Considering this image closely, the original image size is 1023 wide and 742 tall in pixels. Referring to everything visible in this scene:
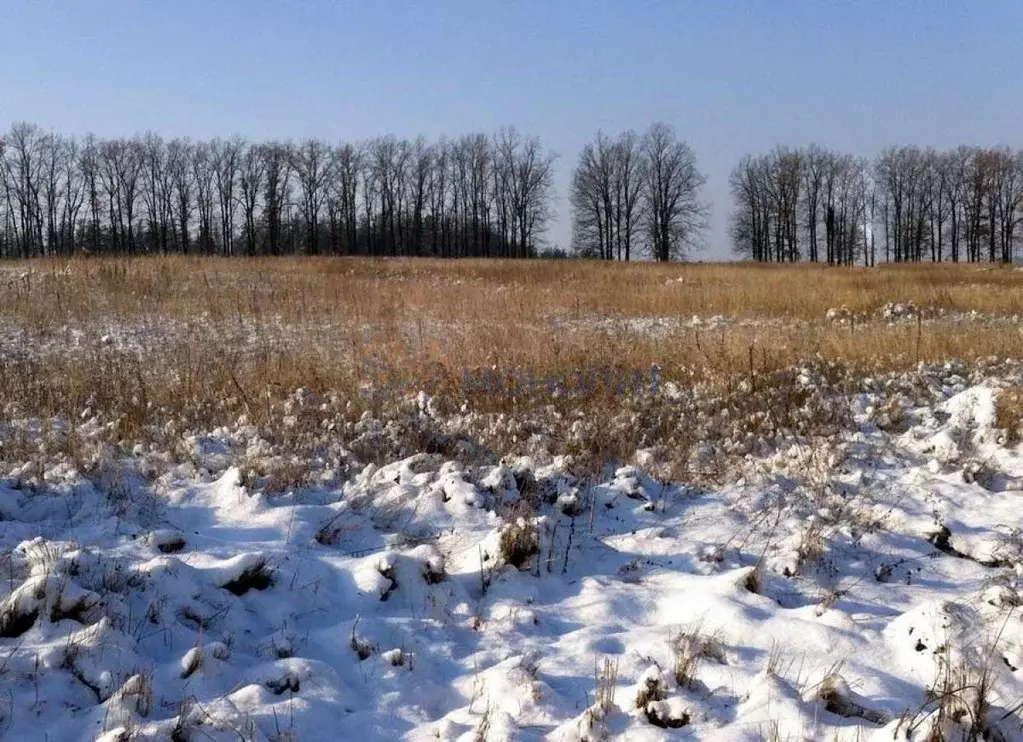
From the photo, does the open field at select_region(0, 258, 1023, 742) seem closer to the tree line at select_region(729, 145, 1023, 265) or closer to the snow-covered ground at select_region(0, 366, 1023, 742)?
the snow-covered ground at select_region(0, 366, 1023, 742)

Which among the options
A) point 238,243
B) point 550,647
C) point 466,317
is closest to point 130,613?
point 550,647

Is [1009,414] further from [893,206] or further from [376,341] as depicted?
[893,206]

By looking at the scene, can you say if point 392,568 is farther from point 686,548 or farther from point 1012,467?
point 1012,467

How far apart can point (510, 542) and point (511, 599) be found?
0.35 metres

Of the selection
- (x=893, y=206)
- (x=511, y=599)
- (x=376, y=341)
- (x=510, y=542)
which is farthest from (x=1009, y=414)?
(x=893, y=206)

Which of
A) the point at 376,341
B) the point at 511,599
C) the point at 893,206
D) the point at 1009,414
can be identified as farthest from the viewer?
the point at 893,206

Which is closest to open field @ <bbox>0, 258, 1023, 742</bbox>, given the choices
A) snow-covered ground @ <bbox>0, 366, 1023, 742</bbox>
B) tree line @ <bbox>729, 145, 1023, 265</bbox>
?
snow-covered ground @ <bbox>0, 366, 1023, 742</bbox>

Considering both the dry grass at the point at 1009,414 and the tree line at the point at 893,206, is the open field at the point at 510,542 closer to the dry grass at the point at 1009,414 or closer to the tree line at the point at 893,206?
the dry grass at the point at 1009,414

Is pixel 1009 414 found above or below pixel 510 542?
above

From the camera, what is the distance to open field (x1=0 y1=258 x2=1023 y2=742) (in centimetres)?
252

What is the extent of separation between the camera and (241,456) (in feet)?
16.1

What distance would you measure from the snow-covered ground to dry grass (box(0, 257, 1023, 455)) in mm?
1184

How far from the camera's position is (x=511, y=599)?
3.40m

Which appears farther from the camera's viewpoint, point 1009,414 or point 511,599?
point 1009,414
